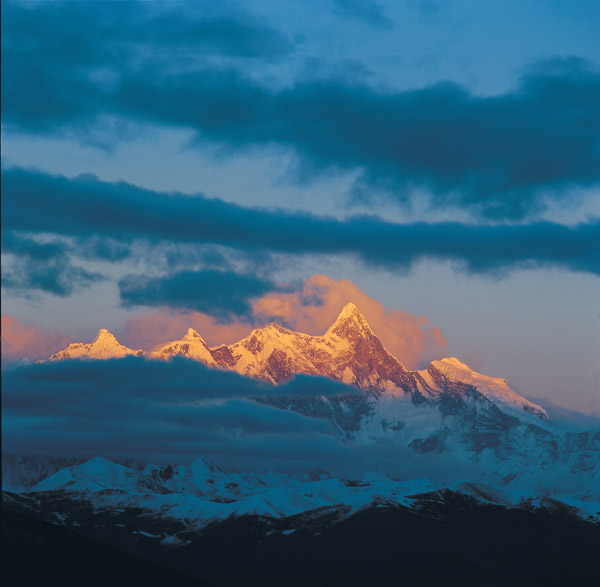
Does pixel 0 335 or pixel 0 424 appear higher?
pixel 0 335

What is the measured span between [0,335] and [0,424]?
33.7 ft

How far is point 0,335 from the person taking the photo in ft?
376

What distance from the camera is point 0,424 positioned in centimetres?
11000
